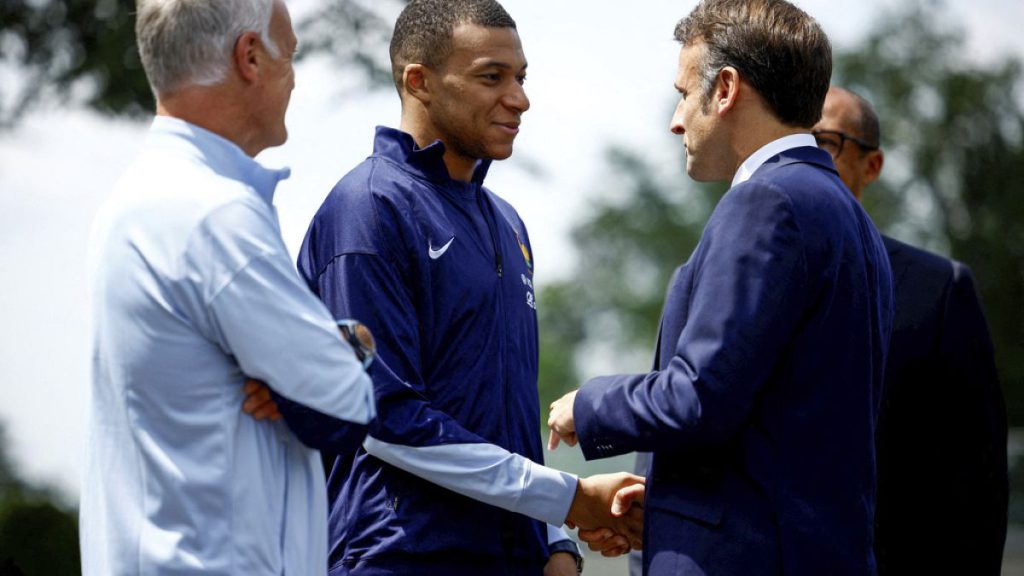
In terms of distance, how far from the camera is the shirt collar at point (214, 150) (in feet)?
9.05

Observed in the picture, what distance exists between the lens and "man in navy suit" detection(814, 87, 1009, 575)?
14.5ft

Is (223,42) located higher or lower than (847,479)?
higher

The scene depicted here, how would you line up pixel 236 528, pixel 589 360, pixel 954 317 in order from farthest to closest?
1. pixel 589 360
2. pixel 954 317
3. pixel 236 528

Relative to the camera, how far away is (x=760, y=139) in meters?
3.33

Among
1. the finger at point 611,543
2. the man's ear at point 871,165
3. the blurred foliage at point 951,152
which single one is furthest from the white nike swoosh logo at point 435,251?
the blurred foliage at point 951,152

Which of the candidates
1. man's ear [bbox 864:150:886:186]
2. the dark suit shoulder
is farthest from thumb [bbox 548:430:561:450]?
man's ear [bbox 864:150:886:186]

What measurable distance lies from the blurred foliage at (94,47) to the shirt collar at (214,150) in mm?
6629

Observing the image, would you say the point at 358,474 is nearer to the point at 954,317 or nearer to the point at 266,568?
the point at 266,568

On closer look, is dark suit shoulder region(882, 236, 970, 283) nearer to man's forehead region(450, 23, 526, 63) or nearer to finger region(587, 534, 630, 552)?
finger region(587, 534, 630, 552)

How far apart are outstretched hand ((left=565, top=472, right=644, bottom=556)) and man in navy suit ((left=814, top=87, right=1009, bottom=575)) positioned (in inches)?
46.0

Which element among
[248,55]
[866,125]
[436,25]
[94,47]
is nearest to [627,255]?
[94,47]

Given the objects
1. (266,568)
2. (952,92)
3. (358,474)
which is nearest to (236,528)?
(266,568)

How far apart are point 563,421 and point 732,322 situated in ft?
2.07

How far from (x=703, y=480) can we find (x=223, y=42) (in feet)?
4.88
